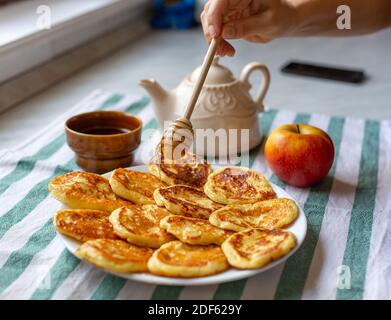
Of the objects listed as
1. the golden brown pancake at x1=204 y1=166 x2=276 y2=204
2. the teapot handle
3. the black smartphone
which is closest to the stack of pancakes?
the golden brown pancake at x1=204 y1=166 x2=276 y2=204

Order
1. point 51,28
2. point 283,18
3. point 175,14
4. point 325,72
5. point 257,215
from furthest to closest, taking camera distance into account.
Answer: point 175,14 < point 325,72 < point 51,28 < point 283,18 < point 257,215

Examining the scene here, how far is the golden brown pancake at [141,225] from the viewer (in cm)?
95

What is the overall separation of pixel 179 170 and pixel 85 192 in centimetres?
23

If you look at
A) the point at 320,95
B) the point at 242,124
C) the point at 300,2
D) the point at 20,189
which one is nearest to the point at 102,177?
the point at 20,189

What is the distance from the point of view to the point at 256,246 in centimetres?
94

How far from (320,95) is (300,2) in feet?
2.06

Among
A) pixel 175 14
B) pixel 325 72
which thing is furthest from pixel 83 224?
pixel 175 14

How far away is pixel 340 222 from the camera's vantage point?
3.75 feet

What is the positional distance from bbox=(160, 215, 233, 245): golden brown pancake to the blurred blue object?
1.96 metres

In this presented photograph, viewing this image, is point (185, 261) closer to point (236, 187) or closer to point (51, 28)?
point (236, 187)

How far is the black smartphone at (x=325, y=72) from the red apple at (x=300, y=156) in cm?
89

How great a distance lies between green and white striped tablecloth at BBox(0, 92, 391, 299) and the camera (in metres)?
0.91

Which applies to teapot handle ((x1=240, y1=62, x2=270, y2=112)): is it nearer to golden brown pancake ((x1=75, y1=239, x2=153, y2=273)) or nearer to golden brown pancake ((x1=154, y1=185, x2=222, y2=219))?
golden brown pancake ((x1=154, y1=185, x2=222, y2=219))
